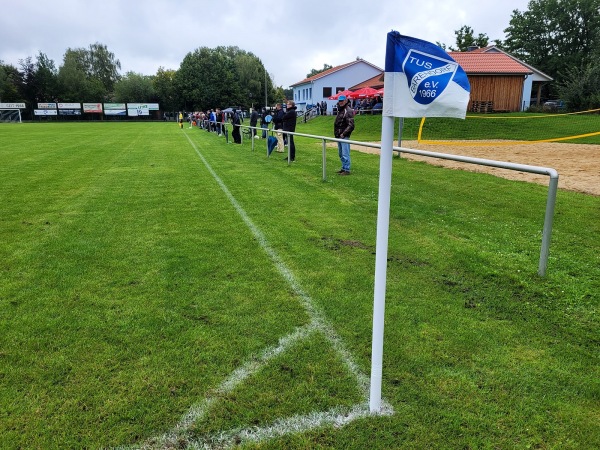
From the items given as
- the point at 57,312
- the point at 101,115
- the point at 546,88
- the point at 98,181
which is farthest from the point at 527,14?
the point at 57,312

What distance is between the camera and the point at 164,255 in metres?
4.90

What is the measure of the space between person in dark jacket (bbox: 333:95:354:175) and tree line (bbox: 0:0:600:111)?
49805 mm

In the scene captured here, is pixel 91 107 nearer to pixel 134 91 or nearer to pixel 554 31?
pixel 134 91

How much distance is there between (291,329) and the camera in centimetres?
330

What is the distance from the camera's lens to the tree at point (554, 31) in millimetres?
62594

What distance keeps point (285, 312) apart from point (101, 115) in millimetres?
79767

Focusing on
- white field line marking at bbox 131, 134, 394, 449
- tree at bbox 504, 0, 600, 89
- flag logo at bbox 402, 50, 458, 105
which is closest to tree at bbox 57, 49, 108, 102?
tree at bbox 504, 0, 600, 89

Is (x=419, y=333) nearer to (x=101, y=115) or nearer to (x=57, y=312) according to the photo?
(x=57, y=312)

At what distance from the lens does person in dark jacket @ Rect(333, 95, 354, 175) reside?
10609 millimetres

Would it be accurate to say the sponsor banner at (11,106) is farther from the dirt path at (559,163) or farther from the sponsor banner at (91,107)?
the dirt path at (559,163)

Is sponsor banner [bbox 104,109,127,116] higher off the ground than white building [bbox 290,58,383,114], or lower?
lower

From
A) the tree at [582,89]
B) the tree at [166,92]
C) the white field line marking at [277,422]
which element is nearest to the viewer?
the white field line marking at [277,422]

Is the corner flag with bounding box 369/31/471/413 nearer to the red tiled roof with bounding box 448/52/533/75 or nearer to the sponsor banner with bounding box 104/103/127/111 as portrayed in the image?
the red tiled roof with bounding box 448/52/533/75

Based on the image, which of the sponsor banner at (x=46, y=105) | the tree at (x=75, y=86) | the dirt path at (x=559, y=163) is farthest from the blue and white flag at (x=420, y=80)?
the tree at (x=75, y=86)
